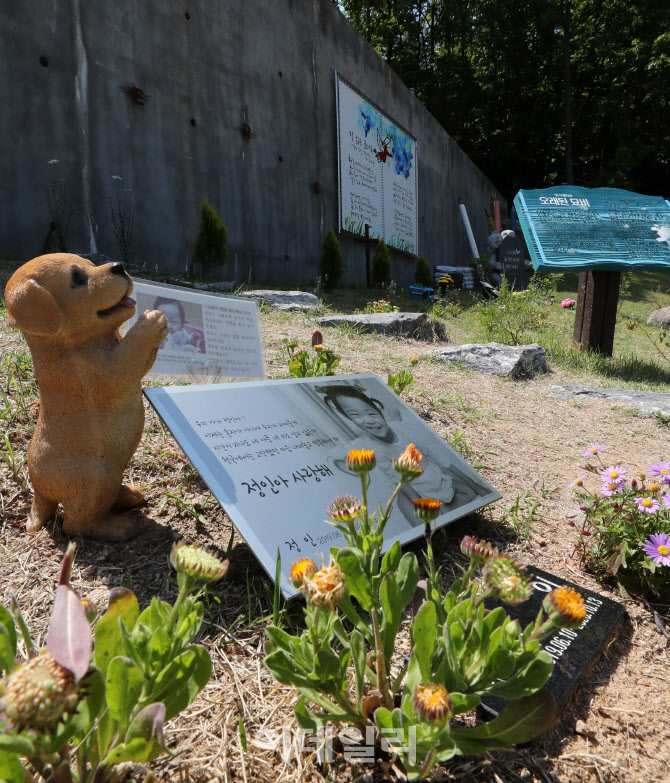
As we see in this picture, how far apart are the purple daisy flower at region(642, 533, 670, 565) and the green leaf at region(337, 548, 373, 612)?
1.01 m

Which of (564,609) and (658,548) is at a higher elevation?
(564,609)

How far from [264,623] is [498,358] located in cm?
379

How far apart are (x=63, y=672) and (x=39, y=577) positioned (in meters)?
1.04

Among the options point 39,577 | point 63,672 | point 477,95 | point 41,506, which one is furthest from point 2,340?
point 477,95

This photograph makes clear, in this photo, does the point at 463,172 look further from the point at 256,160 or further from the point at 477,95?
the point at 256,160

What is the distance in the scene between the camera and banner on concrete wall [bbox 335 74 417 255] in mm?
10584

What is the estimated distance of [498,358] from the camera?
182 inches

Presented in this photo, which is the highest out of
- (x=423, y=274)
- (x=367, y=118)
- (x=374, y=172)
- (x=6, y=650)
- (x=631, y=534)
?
(x=367, y=118)

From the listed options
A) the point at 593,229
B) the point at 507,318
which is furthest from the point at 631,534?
the point at 593,229

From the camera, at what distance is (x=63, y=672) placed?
0.54 metres

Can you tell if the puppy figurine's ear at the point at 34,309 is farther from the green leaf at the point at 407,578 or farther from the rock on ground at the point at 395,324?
the rock on ground at the point at 395,324

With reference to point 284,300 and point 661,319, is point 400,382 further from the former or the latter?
point 661,319

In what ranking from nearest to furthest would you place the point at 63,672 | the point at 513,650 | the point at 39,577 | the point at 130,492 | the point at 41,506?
the point at 63,672, the point at 513,650, the point at 39,577, the point at 41,506, the point at 130,492

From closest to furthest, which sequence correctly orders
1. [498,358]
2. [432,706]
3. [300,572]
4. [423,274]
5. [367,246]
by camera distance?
1. [432,706]
2. [300,572]
3. [498,358]
4. [367,246]
5. [423,274]
